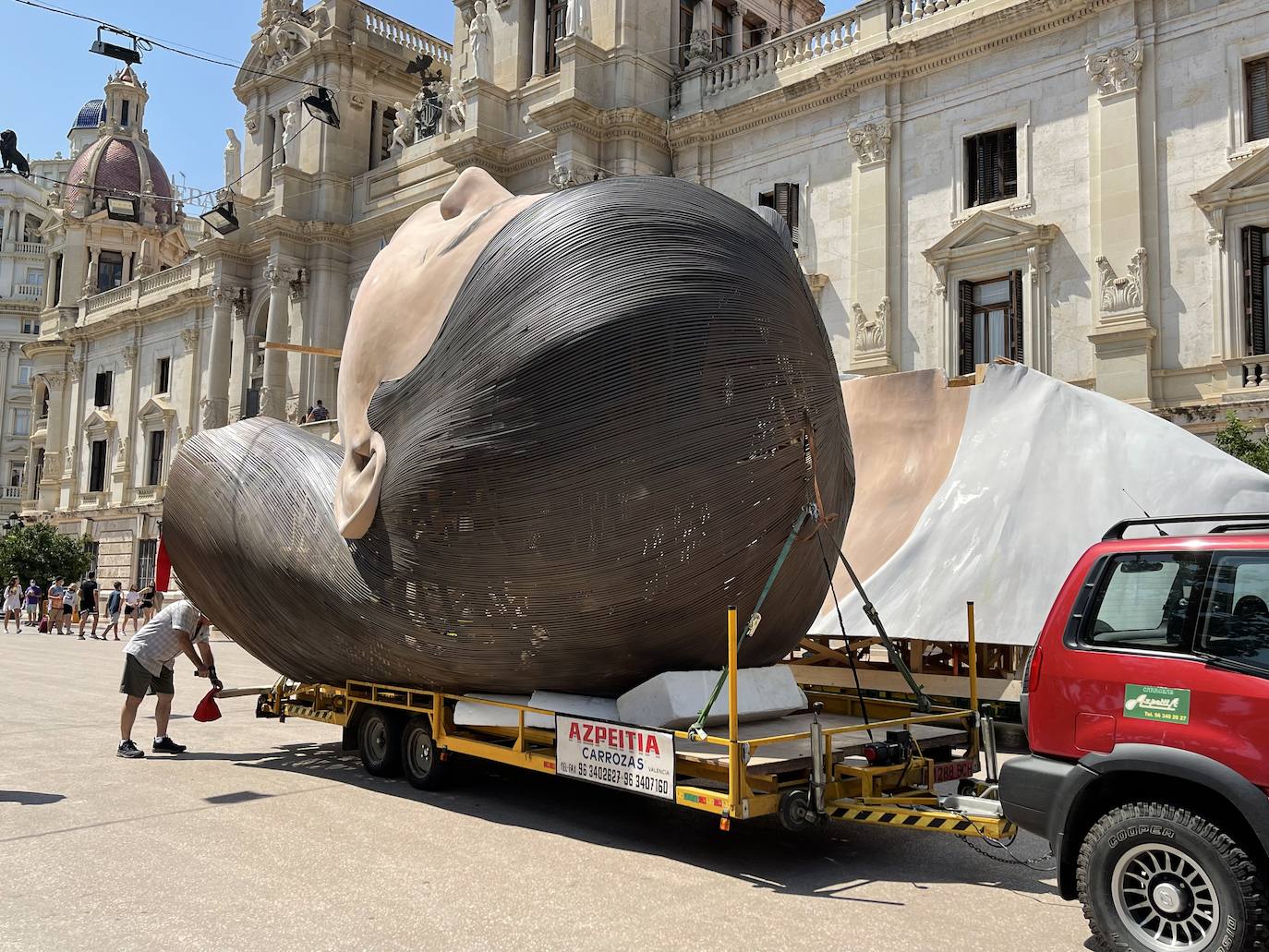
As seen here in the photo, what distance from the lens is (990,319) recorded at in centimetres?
2108

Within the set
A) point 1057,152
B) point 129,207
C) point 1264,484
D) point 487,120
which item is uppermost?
point 129,207

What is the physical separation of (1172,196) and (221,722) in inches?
687

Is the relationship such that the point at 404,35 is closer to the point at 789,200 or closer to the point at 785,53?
the point at 785,53

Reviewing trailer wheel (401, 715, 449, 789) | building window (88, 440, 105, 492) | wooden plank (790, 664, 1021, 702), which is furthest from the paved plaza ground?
building window (88, 440, 105, 492)

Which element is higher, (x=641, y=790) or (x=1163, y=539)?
(x=1163, y=539)

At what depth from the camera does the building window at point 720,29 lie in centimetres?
3002

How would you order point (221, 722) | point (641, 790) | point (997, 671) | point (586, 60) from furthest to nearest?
1. point (586, 60)
2. point (221, 722)
3. point (997, 671)
4. point (641, 790)

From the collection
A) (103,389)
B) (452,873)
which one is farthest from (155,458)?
(452,873)

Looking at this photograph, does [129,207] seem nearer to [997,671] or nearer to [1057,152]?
[1057,152]

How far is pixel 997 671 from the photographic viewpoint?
39.3 feet

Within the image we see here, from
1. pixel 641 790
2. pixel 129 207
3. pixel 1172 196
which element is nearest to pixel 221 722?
pixel 641 790

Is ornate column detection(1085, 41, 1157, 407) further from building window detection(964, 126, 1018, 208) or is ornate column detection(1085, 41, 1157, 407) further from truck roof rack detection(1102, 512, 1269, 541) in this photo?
truck roof rack detection(1102, 512, 1269, 541)

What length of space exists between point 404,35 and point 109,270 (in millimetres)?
25828

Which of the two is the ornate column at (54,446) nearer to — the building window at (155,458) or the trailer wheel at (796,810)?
the building window at (155,458)
